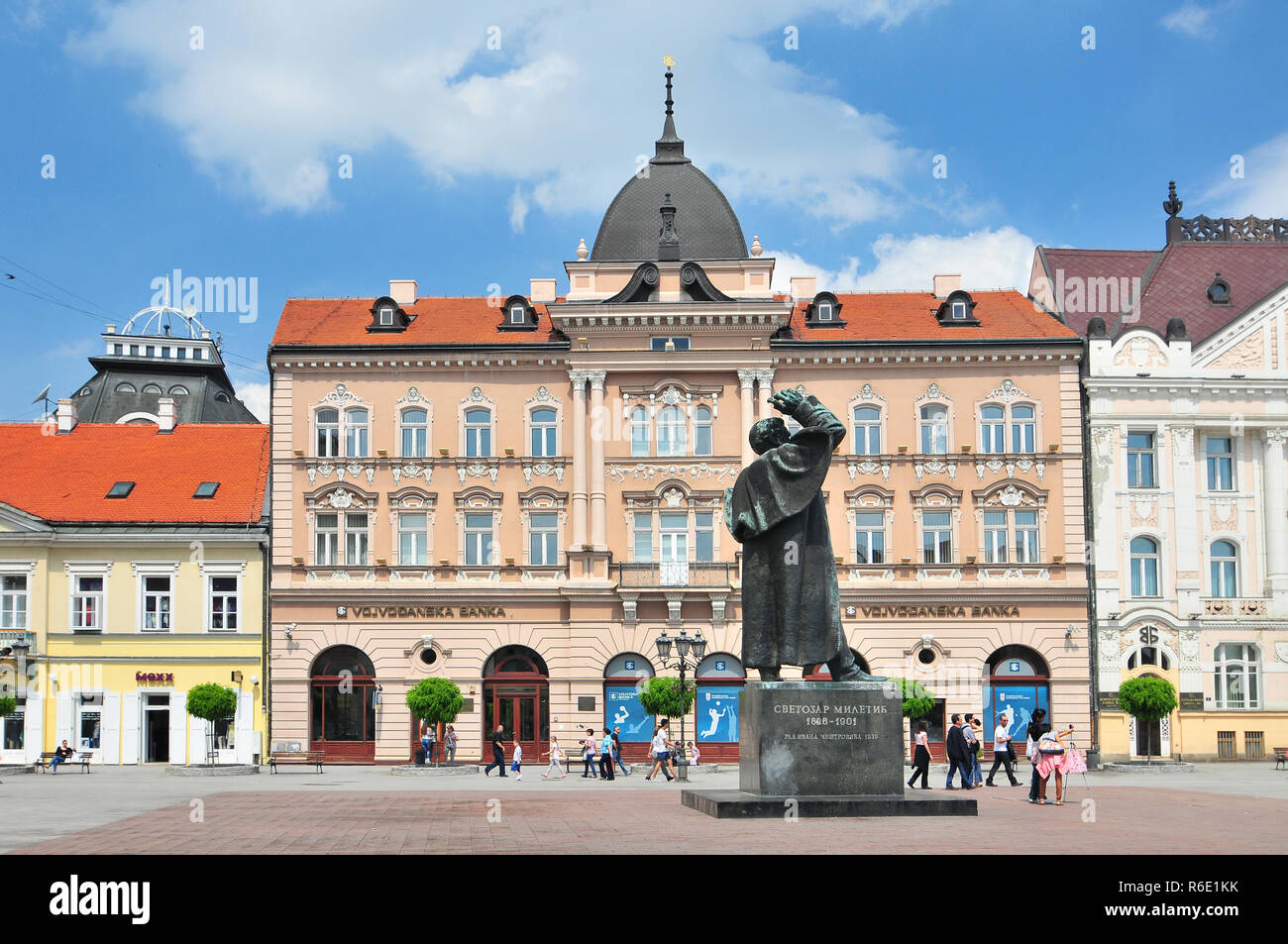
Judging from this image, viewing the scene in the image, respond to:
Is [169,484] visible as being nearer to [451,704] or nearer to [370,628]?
[370,628]

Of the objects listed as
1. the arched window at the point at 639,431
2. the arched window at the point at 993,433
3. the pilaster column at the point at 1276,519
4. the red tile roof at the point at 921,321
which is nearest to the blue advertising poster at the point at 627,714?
the arched window at the point at 639,431

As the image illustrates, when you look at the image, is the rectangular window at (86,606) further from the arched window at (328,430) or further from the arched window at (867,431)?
the arched window at (867,431)

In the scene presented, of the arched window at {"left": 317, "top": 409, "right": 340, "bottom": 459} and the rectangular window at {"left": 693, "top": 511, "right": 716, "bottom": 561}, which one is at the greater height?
the arched window at {"left": 317, "top": 409, "right": 340, "bottom": 459}

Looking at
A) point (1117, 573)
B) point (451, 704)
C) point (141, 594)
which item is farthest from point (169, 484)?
point (1117, 573)

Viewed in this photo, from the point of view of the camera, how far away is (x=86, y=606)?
159ft

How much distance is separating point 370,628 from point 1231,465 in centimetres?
2801

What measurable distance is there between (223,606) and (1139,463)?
97.0 feet

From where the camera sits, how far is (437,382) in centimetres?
4900

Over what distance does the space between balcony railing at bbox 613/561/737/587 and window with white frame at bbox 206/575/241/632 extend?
12098 mm

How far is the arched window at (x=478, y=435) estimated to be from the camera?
160ft

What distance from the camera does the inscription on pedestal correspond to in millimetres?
18094

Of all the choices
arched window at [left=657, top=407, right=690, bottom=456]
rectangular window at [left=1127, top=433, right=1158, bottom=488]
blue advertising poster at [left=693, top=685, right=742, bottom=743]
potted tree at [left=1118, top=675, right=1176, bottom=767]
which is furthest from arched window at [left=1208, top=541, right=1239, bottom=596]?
arched window at [left=657, top=407, right=690, bottom=456]

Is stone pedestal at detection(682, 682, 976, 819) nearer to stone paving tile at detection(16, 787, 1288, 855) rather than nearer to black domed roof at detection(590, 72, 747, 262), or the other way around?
stone paving tile at detection(16, 787, 1288, 855)
